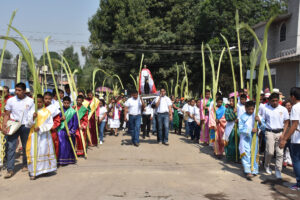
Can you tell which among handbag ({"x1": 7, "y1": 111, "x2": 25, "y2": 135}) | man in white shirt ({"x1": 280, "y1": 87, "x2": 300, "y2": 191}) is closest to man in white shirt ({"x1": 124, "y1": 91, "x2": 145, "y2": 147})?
handbag ({"x1": 7, "y1": 111, "x2": 25, "y2": 135})

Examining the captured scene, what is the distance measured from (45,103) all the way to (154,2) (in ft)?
72.6

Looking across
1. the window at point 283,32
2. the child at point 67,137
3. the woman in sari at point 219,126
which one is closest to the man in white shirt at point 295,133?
the woman in sari at point 219,126

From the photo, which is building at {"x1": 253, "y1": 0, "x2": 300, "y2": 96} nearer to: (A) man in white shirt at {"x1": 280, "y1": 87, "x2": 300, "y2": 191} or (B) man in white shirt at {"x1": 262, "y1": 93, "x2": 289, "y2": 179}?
(B) man in white shirt at {"x1": 262, "y1": 93, "x2": 289, "y2": 179}

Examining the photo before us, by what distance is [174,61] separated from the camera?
1053 inches

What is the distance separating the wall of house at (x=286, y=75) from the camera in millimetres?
17147

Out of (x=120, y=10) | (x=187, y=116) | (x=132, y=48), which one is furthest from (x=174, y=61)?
(x=187, y=116)

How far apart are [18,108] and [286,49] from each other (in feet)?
59.5

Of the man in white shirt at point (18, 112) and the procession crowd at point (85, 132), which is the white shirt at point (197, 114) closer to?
the procession crowd at point (85, 132)

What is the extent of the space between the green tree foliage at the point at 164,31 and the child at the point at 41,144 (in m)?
19.0

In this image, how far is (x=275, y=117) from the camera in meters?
6.41

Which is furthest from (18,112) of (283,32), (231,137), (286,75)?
(283,32)

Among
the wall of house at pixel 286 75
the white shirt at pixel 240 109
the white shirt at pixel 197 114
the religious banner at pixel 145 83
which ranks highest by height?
the wall of house at pixel 286 75

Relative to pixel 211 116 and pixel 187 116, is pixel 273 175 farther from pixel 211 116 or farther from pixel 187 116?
pixel 187 116

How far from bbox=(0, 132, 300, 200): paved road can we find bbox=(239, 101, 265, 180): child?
0.23m
